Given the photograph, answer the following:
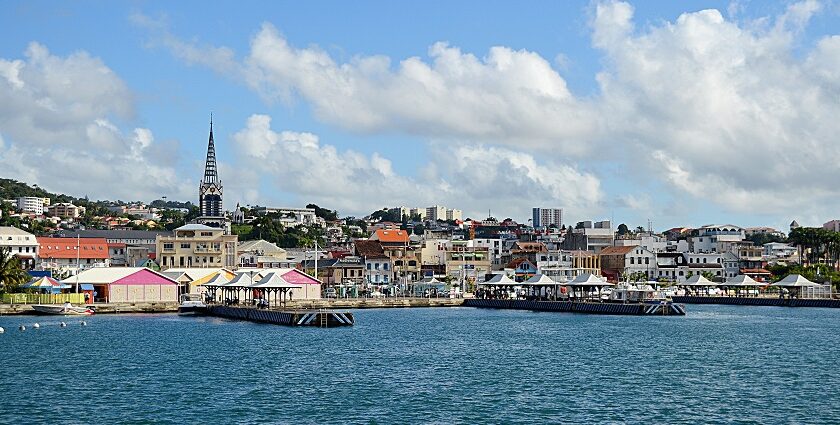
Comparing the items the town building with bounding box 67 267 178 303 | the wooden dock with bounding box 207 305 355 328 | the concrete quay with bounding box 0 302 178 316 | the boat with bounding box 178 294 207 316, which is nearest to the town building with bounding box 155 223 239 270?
the town building with bounding box 67 267 178 303

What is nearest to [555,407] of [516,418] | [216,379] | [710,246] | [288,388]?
[516,418]

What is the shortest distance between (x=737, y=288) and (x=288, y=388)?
315 feet

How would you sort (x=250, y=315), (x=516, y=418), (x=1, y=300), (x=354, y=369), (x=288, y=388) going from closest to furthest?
(x=516, y=418) → (x=288, y=388) → (x=354, y=369) → (x=250, y=315) → (x=1, y=300)

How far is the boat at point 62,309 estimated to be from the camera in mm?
84875

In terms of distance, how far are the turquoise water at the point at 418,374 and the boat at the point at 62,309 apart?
800 cm

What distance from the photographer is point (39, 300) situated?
297 ft

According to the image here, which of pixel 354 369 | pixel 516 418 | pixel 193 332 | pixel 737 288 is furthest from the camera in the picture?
pixel 737 288

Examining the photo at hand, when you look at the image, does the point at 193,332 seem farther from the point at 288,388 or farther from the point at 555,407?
the point at 555,407

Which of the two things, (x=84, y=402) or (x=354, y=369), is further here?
(x=354, y=369)

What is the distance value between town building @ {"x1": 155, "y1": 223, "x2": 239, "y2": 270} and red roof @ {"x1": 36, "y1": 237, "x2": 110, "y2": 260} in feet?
56.4

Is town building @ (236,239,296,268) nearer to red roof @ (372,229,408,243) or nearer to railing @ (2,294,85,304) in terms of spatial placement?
red roof @ (372,229,408,243)

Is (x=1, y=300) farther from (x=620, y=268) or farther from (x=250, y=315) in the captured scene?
(x=620, y=268)

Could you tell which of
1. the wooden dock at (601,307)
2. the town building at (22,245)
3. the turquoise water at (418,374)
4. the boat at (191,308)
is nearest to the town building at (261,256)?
the town building at (22,245)

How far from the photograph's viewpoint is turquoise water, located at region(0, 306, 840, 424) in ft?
120
